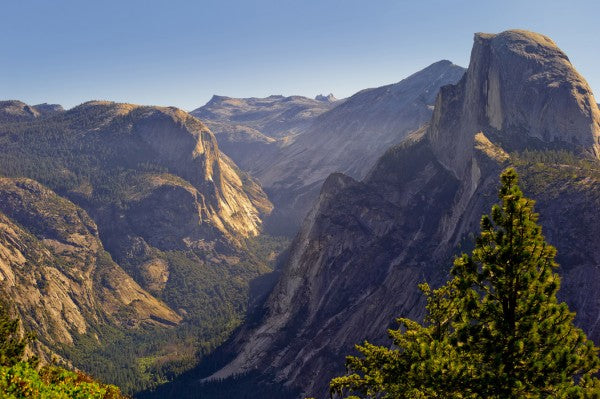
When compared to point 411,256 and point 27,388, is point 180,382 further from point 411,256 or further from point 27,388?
point 27,388

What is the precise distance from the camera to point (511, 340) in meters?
24.0

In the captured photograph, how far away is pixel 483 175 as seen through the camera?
529ft

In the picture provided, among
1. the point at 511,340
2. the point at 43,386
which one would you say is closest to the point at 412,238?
the point at 511,340

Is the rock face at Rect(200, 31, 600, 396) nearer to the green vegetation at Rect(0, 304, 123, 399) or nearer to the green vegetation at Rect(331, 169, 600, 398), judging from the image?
the green vegetation at Rect(331, 169, 600, 398)

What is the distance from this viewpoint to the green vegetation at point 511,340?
22938 millimetres

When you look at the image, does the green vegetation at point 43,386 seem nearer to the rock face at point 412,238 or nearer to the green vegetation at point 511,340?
the green vegetation at point 511,340

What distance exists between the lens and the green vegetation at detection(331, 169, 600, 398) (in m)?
22.9

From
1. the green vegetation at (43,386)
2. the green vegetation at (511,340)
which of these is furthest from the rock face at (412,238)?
the green vegetation at (43,386)

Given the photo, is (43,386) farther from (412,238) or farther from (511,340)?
(412,238)

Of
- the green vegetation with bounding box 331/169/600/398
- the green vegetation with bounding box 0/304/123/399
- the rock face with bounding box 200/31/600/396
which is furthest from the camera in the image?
the rock face with bounding box 200/31/600/396

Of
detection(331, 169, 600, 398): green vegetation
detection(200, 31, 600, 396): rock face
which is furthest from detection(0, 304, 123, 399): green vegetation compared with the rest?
detection(200, 31, 600, 396): rock face

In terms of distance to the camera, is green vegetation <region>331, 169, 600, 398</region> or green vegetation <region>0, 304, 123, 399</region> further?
green vegetation <region>0, 304, 123, 399</region>

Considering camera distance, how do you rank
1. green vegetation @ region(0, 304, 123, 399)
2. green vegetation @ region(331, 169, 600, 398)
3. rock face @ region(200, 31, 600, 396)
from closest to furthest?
green vegetation @ region(331, 169, 600, 398)
green vegetation @ region(0, 304, 123, 399)
rock face @ region(200, 31, 600, 396)

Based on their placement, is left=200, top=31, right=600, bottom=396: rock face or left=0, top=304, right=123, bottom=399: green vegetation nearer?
left=0, top=304, right=123, bottom=399: green vegetation
